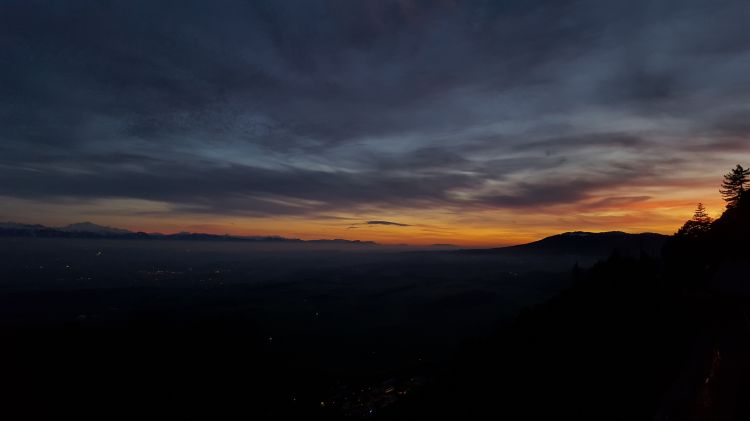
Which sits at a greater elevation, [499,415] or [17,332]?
[499,415]

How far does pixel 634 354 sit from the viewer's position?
23.7 meters

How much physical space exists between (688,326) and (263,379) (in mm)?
101509

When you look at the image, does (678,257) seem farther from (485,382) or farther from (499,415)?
(499,415)

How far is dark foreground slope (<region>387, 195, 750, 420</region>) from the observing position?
13.1 meters

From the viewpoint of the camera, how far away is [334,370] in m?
106

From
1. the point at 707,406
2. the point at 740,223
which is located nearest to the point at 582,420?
the point at 707,406

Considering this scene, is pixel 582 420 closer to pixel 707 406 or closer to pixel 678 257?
pixel 707 406

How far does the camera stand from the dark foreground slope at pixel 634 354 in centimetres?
1315

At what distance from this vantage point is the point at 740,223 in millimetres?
37125

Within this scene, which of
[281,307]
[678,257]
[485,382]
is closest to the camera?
[485,382]

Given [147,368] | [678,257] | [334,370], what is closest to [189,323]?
[147,368]

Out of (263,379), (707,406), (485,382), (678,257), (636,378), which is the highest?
(678,257)

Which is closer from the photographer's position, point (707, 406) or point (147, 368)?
point (707, 406)

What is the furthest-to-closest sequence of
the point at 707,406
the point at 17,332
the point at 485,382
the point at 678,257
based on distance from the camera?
the point at 17,332 → the point at 678,257 → the point at 485,382 → the point at 707,406
